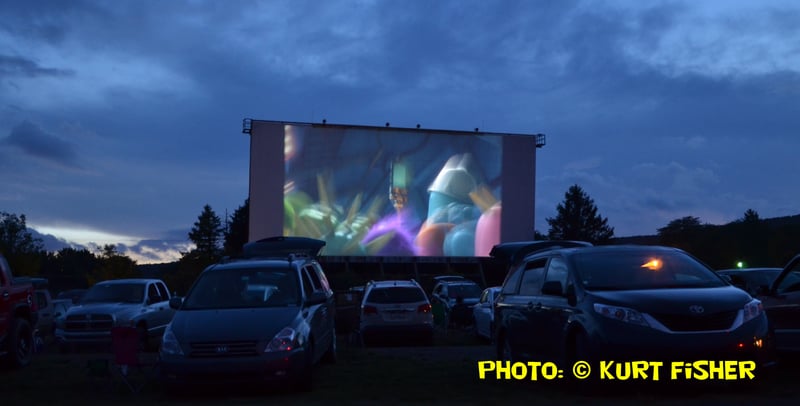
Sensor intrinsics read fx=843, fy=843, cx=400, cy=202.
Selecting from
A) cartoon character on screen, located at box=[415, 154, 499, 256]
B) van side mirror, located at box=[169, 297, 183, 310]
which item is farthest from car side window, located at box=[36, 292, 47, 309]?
cartoon character on screen, located at box=[415, 154, 499, 256]

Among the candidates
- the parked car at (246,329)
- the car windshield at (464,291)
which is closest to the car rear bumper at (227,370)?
the parked car at (246,329)

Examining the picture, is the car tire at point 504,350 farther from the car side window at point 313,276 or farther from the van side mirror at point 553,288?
the car side window at point 313,276

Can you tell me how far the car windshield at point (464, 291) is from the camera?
2614 centimetres

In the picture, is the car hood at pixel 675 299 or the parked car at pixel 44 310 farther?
the parked car at pixel 44 310

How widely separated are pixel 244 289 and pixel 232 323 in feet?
4.78

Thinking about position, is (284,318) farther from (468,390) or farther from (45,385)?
(45,385)

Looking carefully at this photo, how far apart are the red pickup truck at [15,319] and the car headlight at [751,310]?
10.4 m

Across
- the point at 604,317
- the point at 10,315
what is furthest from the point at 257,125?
the point at 604,317

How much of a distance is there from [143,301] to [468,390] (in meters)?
11.7

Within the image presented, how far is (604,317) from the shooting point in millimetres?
8320

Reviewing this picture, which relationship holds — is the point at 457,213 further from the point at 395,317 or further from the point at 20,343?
the point at 20,343

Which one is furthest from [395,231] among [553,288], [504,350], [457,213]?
[553,288]

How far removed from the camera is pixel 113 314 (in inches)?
729

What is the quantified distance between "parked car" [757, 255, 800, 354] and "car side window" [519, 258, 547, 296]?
2776 millimetres
